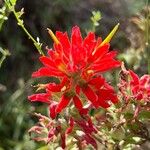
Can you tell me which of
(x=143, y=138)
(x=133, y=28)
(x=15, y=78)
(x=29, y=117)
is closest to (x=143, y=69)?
(x=133, y=28)

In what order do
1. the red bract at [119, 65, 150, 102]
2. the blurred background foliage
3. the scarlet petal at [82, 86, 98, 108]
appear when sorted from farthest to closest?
the blurred background foliage
the red bract at [119, 65, 150, 102]
the scarlet petal at [82, 86, 98, 108]

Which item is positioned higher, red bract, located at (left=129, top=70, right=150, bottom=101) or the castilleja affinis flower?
the castilleja affinis flower

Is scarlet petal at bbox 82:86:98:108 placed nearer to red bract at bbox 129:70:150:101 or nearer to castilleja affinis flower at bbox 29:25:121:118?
castilleja affinis flower at bbox 29:25:121:118

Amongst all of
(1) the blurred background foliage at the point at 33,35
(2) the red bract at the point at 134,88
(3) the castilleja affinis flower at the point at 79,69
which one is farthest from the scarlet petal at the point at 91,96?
(1) the blurred background foliage at the point at 33,35

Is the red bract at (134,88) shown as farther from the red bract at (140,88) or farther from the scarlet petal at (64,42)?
the scarlet petal at (64,42)

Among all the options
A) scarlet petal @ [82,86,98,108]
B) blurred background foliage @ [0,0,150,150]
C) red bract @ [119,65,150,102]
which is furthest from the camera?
blurred background foliage @ [0,0,150,150]

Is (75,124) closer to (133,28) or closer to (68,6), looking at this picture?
(133,28)

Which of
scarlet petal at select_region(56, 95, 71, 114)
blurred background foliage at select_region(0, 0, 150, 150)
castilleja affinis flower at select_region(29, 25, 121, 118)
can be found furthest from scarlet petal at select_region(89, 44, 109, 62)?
blurred background foliage at select_region(0, 0, 150, 150)
